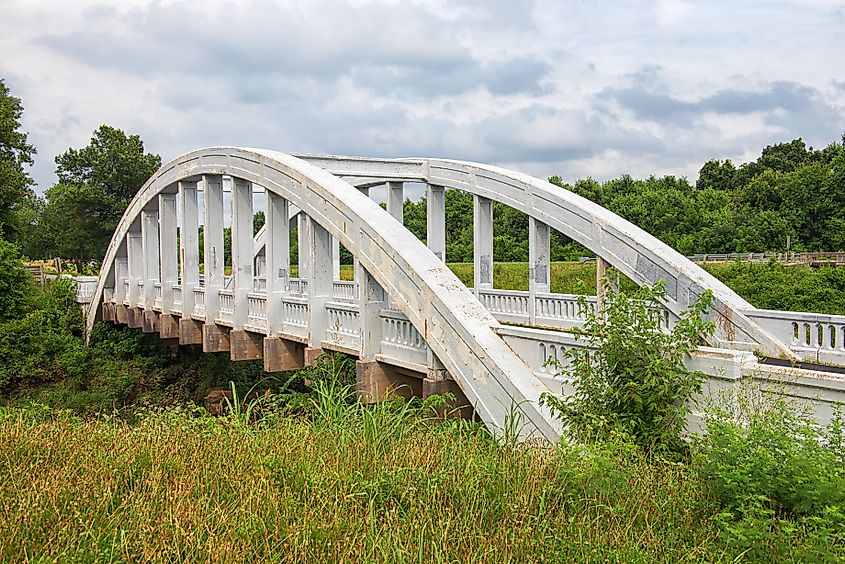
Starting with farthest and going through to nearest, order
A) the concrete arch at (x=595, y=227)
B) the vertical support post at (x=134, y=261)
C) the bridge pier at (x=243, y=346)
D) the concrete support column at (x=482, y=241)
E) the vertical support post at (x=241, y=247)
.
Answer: the vertical support post at (x=134, y=261), the concrete support column at (x=482, y=241), the vertical support post at (x=241, y=247), the bridge pier at (x=243, y=346), the concrete arch at (x=595, y=227)

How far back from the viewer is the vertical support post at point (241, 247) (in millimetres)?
16953

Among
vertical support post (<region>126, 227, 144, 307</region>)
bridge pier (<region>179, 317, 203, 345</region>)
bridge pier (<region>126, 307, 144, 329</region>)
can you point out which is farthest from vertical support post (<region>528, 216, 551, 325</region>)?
vertical support post (<region>126, 227, 144, 307</region>)

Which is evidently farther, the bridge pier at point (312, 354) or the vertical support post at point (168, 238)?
the vertical support post at point (168, 238)

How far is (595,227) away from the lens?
13.8 metres

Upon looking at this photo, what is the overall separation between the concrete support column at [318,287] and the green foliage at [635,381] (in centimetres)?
680

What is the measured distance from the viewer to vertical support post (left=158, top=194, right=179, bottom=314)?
22.5 meters

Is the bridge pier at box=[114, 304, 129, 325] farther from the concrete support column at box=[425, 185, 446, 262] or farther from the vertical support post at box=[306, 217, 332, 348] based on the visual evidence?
the vertical support post at box=[306, 217, 332, 348]

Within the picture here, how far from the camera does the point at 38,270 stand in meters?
42.5

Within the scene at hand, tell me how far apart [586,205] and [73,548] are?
38.3 ft

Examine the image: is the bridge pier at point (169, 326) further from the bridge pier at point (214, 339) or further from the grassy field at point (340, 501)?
the grassy field at point (340, 501)

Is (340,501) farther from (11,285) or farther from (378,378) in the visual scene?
(11,285)

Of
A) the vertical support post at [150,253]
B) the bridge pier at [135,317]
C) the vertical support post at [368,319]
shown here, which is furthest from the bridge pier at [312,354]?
the bridge pier at [135,317]

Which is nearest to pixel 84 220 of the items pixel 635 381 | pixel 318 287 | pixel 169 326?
pixel 169 326

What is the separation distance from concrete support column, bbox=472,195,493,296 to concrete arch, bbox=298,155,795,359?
0.52 m
